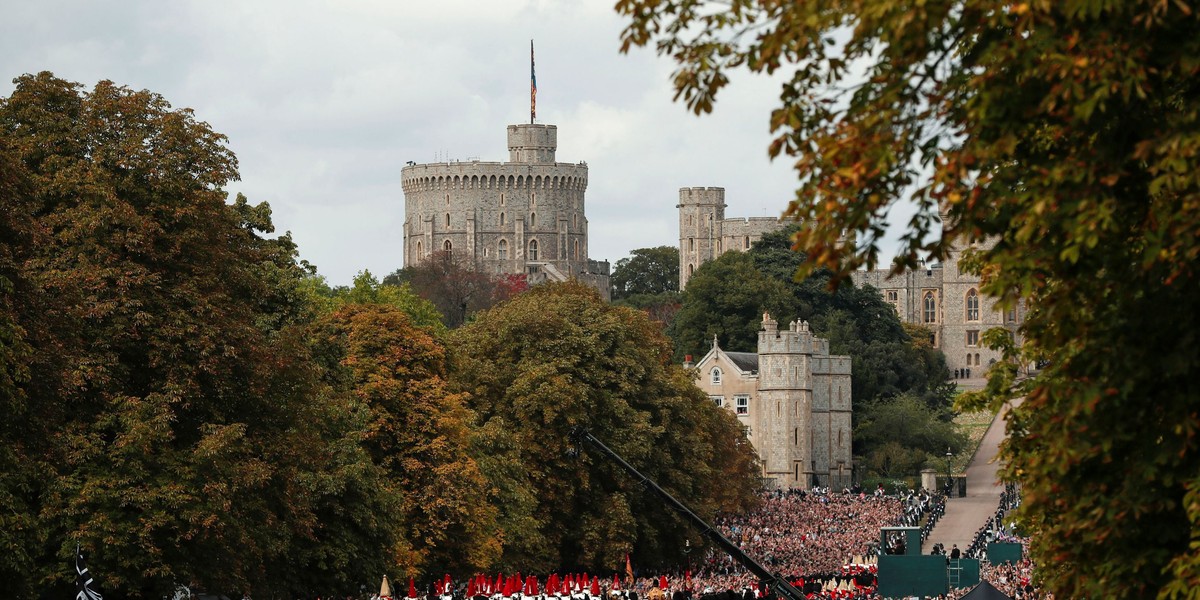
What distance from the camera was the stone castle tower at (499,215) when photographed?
522 feet

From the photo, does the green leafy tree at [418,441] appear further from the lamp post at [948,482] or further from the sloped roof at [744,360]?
the sloped roof at [744,360]

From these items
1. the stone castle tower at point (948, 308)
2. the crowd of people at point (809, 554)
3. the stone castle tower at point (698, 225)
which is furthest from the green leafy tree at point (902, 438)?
the stone castle tower at point (698, 225)

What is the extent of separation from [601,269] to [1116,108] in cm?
14953

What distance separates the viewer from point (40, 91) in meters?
28.9

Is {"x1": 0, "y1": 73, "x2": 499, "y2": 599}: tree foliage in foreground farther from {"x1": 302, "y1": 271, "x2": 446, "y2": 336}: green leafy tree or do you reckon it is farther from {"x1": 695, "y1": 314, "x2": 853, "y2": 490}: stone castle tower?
{"x1": 695, "y1": 314, "x2": 853, "y2": 490}: stone castle tower

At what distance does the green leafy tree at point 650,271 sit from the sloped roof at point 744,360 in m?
84.8

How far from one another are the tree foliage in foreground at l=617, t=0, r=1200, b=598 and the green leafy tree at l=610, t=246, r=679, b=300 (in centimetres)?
15993

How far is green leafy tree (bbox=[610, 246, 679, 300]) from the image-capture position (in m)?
173

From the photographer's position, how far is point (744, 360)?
8612 centimetres

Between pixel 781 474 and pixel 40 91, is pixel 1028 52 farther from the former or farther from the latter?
pixel 781 474

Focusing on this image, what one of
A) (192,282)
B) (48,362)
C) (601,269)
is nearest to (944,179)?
(48,362)

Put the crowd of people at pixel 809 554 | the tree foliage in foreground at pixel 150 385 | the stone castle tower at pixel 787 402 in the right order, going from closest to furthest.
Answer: the tree foliage in foreground at pixel 150 385, the crowd of people at pixel 809 554, the stone castle tower at pixel 787 402

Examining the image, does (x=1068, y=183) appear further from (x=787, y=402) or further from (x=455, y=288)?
(x=455, y=288)

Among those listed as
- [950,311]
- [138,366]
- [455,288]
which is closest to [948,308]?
[950,311]
